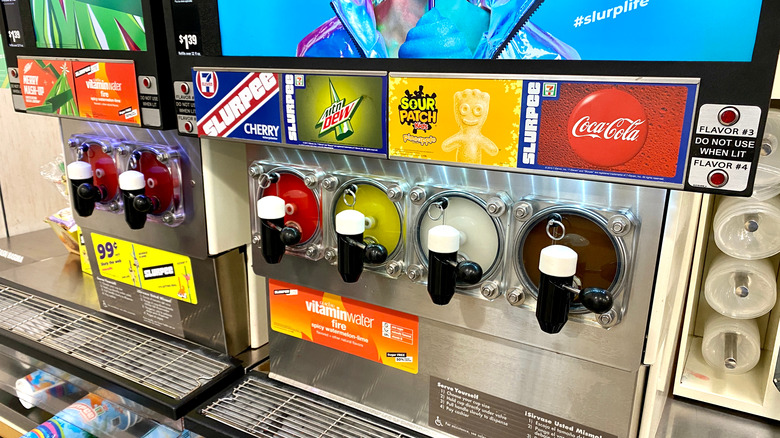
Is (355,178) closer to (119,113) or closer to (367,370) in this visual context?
(367,370)

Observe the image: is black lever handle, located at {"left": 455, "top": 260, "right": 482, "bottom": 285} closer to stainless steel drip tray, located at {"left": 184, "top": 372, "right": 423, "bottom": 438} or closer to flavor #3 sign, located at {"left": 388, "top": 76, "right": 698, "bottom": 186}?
flavor #3 sign, located at {"left": 388, "top": 76, "right": 698, "bottom": 186}

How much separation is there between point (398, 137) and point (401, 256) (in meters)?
0.22

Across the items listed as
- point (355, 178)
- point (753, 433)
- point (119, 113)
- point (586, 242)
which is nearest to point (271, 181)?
point (355, 178)

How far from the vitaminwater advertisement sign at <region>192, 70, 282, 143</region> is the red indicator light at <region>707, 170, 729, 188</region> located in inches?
25.8

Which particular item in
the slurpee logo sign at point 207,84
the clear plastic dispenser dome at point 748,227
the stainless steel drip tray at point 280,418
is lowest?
the stainless steel drip tray at point 280,418

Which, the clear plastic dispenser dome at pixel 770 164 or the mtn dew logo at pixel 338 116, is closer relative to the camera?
the mtn dew logo at pixel 338 116

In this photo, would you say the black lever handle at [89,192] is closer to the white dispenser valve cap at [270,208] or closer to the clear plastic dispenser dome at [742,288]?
the white dispenser valve cap at [270,208]

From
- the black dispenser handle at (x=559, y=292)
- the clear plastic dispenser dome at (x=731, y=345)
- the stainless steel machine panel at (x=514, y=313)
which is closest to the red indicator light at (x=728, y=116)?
→ the stainless steel machine panel at (x=514, y=313)

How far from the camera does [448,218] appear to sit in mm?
903

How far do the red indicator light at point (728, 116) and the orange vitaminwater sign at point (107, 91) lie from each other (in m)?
1.04

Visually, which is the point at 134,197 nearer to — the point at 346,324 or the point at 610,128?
the point at 346,324

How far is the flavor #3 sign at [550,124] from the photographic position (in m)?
0.67

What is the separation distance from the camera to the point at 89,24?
1173mm

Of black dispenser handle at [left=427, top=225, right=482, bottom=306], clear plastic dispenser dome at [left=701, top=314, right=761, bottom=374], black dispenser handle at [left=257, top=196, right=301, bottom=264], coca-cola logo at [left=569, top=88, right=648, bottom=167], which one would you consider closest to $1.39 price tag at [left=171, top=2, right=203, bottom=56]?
black dispenser handle at [left=257, top=196, right=301, bottom=264]
